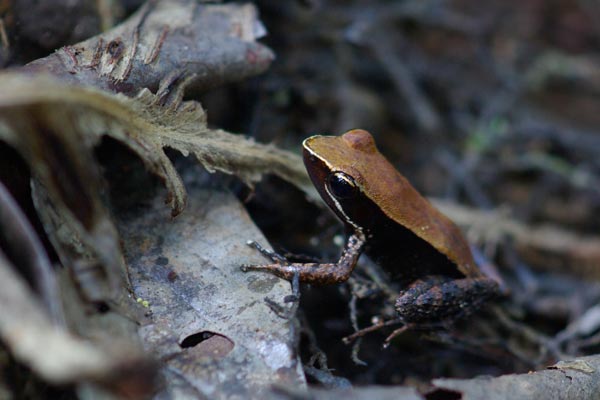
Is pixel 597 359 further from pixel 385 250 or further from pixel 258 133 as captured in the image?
pixel 258 133

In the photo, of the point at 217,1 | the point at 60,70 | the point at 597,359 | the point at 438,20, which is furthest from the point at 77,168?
the point at 438,20

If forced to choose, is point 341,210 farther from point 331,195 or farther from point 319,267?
point 319,267

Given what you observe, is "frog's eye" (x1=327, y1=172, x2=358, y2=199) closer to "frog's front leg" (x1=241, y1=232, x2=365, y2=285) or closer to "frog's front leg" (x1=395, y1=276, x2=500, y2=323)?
"frog's front leg" (x1=241, y1=232, x2=365, y2=285)

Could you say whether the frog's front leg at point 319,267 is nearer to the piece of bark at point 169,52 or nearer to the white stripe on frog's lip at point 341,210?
the white stripe on frog's lip at point 341,210

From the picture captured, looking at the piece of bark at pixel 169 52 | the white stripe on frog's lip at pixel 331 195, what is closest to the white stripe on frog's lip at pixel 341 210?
the white stripe on frog's lip at pixel 331 195

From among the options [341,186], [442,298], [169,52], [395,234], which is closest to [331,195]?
[341,186]

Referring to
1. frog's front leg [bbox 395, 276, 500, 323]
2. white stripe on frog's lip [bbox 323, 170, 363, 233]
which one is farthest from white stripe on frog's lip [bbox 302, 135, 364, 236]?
frog's front leg [bbox 395, 276, 500, 323]

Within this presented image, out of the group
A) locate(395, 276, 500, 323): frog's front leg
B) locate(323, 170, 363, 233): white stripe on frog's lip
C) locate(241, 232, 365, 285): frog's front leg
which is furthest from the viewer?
locate(323, 170, 363, 233): white stripe on frog's lip
